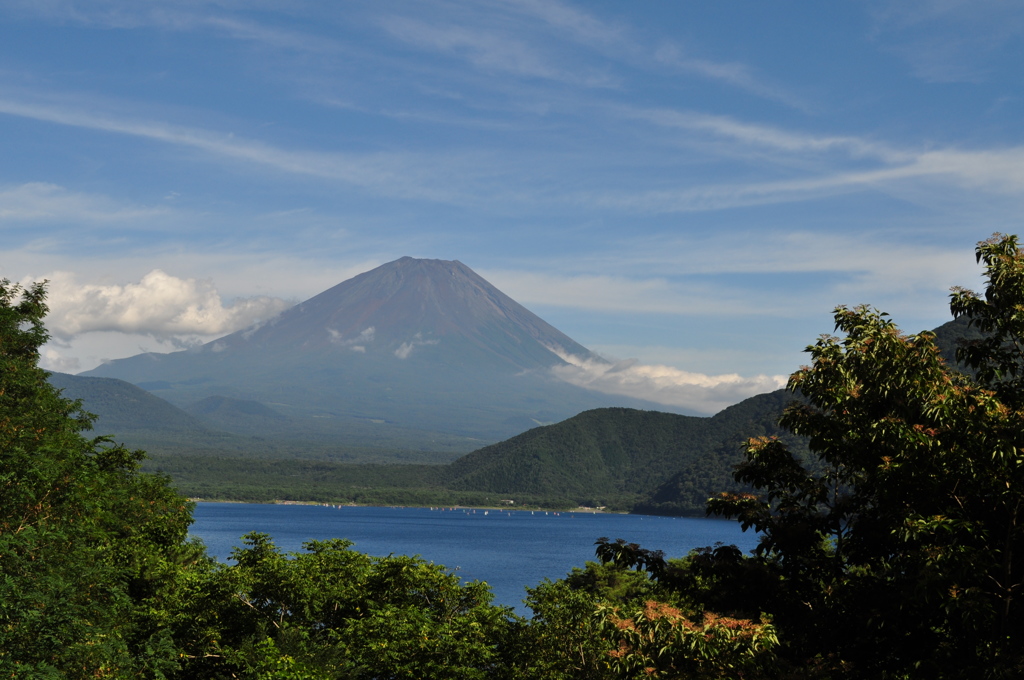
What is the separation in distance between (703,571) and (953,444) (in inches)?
132

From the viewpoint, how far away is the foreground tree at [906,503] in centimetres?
866

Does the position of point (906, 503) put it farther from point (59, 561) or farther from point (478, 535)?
point (478, 535)

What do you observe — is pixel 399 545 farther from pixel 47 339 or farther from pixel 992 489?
pixel 992 489

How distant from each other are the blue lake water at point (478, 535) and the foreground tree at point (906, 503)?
149 feet

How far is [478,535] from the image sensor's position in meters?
136

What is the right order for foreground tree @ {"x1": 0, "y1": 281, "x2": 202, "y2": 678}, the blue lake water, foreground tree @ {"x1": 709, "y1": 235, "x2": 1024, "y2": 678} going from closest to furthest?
foreground tree @ {"x1": 709, "y1": 235, "x2": 1024, "y2": 678}, foreground tree @ {"x1": 0, "y1": 281, "x2": 202, "y2": 678}, the blue lake water

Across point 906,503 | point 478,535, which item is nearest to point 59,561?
Result: point 906,503

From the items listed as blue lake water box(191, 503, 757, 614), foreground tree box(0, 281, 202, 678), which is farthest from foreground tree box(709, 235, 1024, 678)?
blue lake water box(191, 503, 757, 614)

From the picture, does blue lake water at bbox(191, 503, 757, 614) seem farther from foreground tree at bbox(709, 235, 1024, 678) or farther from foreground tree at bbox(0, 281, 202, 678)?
foreground tree at bbox(709, 235, 1024, 678)

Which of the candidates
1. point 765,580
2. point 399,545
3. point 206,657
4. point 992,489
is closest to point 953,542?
point 992,489

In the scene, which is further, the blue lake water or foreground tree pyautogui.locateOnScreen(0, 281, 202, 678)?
the blue lake water

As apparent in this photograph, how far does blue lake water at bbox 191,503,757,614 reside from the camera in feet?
279

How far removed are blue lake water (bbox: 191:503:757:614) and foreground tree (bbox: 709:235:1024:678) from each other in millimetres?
45532

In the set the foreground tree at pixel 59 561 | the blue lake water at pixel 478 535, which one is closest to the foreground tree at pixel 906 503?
the foreground tree at pixel 59 561
